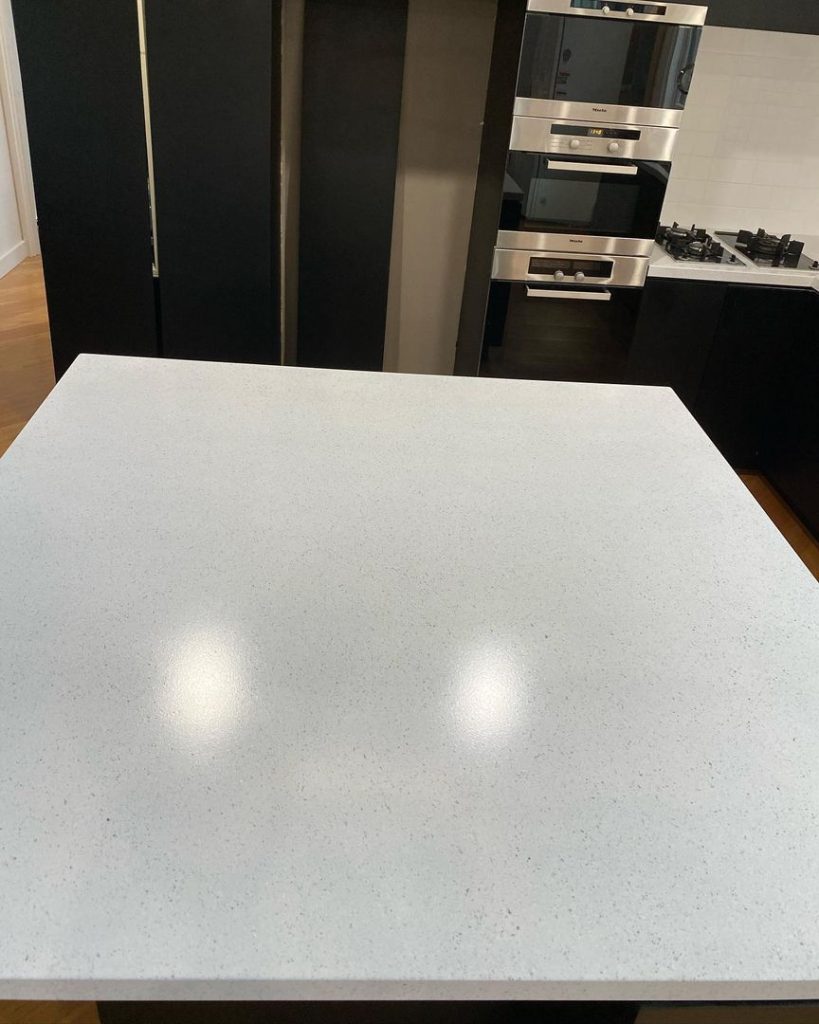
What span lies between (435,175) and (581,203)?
794 millimetres

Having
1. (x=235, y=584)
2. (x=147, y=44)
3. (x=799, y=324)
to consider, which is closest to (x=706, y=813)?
(x=235, y=584)

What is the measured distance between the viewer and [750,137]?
130 inches

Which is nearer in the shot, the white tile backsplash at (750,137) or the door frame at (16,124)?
the white tile backsplash at (750,137)

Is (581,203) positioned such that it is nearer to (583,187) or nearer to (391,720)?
(583,187)

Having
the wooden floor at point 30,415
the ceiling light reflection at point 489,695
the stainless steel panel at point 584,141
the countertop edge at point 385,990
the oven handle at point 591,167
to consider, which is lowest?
the wooden floor at point 30,415

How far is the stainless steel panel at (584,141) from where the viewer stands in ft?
8.86

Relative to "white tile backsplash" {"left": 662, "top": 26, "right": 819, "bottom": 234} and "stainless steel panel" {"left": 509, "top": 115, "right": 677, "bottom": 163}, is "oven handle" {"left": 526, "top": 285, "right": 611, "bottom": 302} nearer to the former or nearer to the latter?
"stainless steel panel" {"left": 509, "top": 115, "right": 677, "bottom": 163}

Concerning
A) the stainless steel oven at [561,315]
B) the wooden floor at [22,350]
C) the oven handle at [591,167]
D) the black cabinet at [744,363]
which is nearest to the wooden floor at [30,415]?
the wooden floor at [22,350]

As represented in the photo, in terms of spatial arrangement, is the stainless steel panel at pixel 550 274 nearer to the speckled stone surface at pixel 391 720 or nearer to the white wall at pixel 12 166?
the speckled stone surface at pixel 391 720

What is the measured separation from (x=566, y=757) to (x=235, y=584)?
0.44 meters

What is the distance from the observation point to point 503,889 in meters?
0.72

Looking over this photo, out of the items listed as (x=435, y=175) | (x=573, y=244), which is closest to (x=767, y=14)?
(x=573, y=244)

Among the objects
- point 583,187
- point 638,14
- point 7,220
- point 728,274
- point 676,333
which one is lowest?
point 7,220

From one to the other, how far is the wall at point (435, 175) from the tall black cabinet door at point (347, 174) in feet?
0.68
